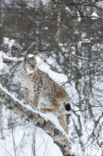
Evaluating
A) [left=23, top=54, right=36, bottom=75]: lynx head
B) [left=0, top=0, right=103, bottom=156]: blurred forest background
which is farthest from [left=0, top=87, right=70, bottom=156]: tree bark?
[left=0, top=0, right=103, bottom=156]: blurred forest background

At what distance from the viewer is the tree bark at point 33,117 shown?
3.91m

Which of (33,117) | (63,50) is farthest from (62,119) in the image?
(33,117)

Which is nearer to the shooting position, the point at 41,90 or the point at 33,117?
the point at 33,117

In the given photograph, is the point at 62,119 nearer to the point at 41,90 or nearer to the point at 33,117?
the point at 41,90

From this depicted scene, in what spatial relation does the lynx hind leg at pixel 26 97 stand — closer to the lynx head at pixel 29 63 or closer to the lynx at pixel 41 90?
the lynx at pixel 41 90

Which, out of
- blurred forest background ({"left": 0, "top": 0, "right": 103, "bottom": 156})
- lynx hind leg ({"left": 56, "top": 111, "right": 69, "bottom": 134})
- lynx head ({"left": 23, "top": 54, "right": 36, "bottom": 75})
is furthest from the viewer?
blurred forest background ({"left": 0, "top": 0, "right": 103, "bottom": 156})

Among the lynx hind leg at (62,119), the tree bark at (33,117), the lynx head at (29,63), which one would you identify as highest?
the lynx head at (29,63)

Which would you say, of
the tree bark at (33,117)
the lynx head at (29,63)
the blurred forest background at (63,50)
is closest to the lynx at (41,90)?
the lynx head at (29,63)

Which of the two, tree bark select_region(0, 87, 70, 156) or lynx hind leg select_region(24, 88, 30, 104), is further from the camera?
lynx hind leg select_region(24, 88, 30, 104)

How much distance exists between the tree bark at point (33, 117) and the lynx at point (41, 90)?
1.71 m

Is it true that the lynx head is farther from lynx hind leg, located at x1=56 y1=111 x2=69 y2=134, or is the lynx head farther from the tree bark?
the tree bark

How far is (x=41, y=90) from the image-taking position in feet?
20.5

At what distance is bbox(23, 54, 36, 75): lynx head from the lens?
5906 millimetres

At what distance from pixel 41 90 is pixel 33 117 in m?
2.27
